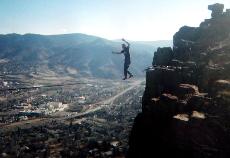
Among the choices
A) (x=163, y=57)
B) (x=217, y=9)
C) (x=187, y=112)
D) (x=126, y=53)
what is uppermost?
(x=217, y=9)

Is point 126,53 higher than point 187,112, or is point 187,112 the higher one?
point 126,53

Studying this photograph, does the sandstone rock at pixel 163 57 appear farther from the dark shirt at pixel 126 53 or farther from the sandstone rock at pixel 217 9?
the sandstone rock at pixel 217 9

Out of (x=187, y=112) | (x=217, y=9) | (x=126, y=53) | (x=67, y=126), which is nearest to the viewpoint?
(x=187, y=112)

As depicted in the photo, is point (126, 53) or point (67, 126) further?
point (67, 126)

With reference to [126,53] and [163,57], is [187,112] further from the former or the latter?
[163,57]

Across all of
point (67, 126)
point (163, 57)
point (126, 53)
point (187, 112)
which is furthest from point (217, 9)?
point (67, 126)

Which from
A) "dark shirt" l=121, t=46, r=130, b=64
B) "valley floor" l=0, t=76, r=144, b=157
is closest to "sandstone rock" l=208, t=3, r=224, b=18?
"valley floor" l=0, t=76, r=144, b=157

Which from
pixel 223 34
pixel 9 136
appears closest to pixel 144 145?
pixel 223 34

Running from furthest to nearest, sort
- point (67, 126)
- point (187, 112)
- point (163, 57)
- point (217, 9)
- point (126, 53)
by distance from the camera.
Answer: point (67, 126), point (217, 9), point (163, 57), point (126, 53), point (187, 112)
